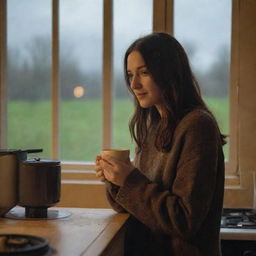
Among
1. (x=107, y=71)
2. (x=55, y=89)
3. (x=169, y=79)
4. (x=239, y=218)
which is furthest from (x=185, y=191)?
(x=55, y=89)

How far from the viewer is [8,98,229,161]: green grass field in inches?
117

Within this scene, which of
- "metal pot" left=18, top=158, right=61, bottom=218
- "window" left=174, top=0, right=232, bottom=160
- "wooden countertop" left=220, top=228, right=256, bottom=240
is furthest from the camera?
"window" left=174, top=0, right=232, bottom=160

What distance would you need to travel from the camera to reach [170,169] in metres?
1.46

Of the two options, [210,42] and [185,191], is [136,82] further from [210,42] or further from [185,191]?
[210,42]

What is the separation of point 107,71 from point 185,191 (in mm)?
1659

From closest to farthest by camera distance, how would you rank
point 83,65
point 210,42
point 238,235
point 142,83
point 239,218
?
point 142,83, point 238,235, point 239,218, point 210,42, point 83,65

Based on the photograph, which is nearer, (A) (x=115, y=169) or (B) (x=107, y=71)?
(A) (x=115, y=169)

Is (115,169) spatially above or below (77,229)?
above

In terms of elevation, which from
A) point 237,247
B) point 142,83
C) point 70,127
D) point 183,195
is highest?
point 142,83

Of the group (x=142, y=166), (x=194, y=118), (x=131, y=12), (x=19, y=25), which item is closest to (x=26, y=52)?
(x=19, y=25)

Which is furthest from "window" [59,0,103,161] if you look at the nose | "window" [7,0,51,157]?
the nose

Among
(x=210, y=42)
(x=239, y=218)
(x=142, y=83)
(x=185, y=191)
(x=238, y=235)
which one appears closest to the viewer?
(x=185, y=191)

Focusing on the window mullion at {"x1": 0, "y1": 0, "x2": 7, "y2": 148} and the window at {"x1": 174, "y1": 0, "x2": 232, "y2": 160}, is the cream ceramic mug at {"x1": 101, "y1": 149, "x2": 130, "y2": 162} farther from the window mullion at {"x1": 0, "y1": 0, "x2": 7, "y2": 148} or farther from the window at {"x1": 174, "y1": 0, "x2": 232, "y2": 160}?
the window mullion at {"x1": 0, "y1": 0, "x2": 7, "y2": 148}

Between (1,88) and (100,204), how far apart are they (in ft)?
3.00
